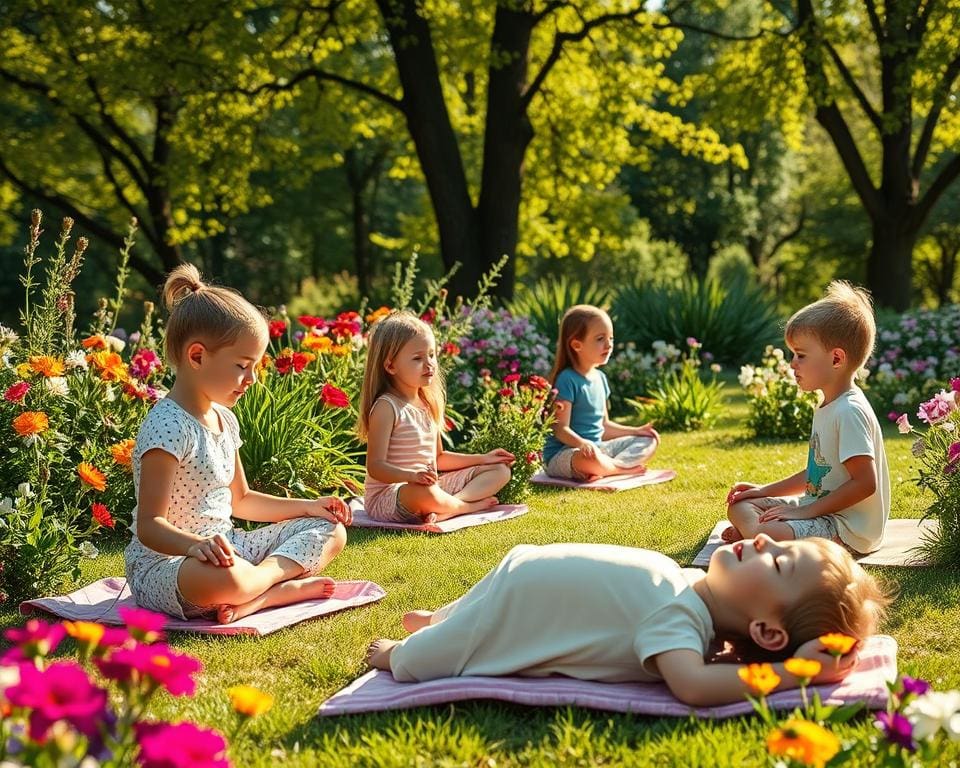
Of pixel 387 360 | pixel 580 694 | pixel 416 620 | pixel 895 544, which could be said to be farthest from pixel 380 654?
pixel 895 544

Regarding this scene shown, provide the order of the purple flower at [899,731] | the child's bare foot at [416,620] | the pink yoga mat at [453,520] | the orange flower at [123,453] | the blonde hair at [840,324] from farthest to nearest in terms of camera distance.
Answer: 1. the pink yoga mat at [453,520]
2. the blonde hair at [840,324]
3. the orange flower at [123,453]
4. the child's bare foot at [416,620]
5. the purple flower at [899,731]

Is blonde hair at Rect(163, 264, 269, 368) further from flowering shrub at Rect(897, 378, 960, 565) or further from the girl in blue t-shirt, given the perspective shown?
the girl in blue t-shirt

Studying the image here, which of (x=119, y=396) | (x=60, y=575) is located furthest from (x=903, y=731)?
(x=119, y=396)

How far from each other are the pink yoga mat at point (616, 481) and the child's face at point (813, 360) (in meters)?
2.21

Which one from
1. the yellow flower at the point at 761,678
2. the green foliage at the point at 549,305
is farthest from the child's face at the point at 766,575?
the green foliage at the point at 549,305

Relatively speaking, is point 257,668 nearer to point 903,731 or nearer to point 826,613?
point 826,613

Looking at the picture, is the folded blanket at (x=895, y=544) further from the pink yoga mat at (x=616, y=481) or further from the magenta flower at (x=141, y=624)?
the magenta flower at (x=141, y=624)

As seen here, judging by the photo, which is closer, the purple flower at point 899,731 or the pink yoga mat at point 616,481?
the purple flower at point 899,731

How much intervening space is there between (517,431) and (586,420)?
0.80 m

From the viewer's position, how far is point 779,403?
8641 mm

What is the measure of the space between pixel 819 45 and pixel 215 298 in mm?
11924

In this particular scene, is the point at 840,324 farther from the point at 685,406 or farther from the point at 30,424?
the point at 685,406

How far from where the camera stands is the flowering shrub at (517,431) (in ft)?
21.8

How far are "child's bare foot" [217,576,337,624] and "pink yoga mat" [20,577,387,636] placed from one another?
0.08ft
